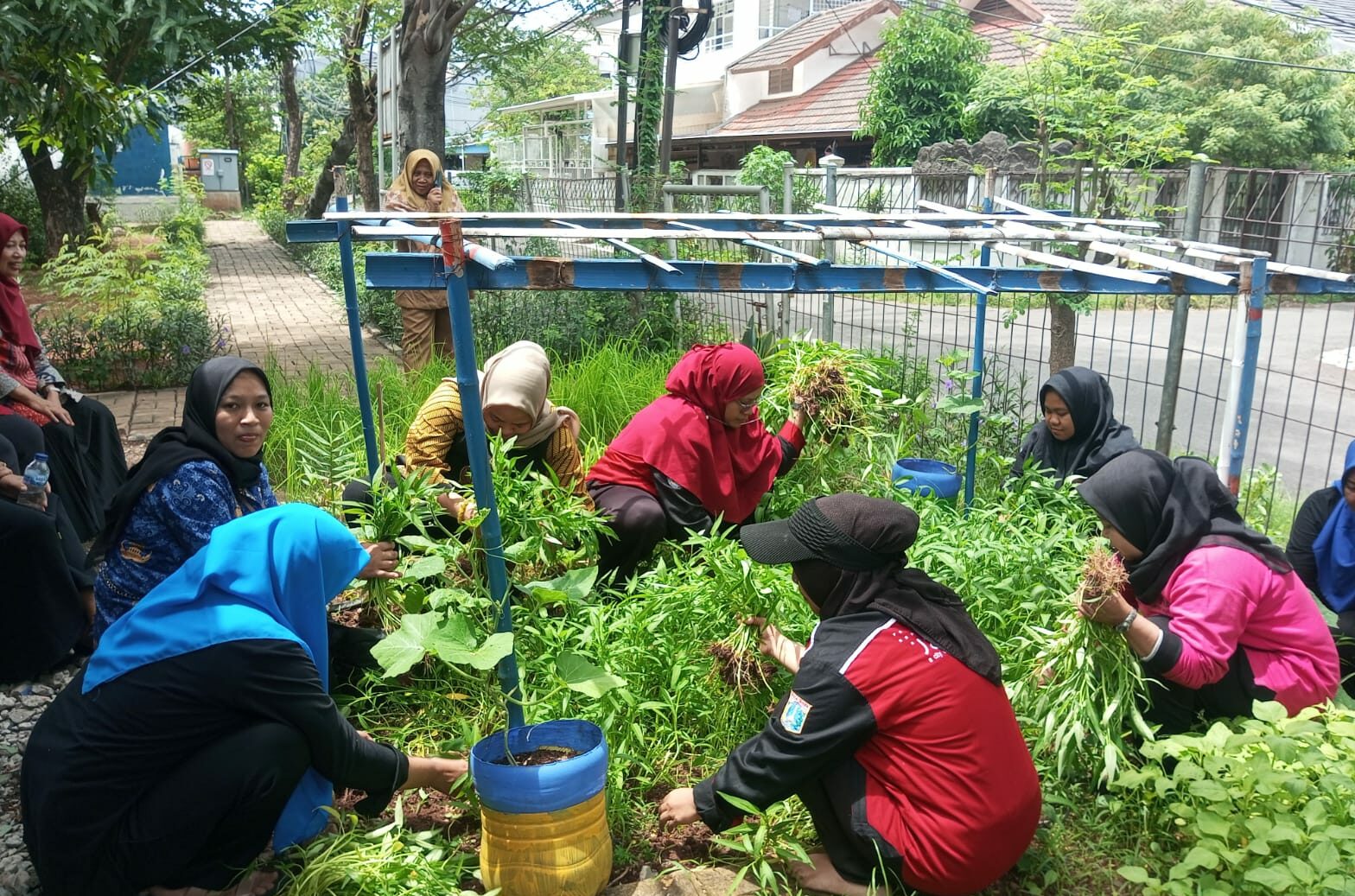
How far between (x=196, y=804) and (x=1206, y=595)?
2456 mm

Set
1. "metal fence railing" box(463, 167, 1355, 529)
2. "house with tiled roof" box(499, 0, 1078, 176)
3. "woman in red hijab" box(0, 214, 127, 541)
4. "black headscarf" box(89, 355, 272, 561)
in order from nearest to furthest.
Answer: "black headscarf" box(89, 355, 272, 561)
"woman in red hijab" box(0, 214, 127, 541)
"metal fence railing" box(463, 167, 1355, 529)
"house with tiled roof" box(499, 0, 1078, 176)

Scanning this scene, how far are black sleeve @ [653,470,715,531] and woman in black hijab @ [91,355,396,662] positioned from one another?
1257mm

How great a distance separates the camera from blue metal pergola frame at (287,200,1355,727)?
249 cm

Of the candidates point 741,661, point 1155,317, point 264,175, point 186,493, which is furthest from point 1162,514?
point 264,175

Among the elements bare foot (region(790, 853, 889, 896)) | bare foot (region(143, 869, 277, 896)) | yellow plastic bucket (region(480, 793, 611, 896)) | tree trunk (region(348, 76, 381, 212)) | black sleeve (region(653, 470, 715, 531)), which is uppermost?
tree trunk (region(348, 76, 381, 212))

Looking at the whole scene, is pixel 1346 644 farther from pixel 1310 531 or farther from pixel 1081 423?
pixel 1081 423

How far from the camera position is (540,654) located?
3.03m

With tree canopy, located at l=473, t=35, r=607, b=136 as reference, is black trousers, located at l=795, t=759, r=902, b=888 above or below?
below

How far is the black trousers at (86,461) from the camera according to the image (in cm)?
454

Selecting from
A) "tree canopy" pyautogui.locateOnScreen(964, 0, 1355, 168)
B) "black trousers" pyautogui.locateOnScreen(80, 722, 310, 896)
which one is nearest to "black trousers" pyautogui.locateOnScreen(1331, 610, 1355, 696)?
"black trousers" pyautogui.locateOnScreen(80, 722, 310, 896)

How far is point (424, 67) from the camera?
9.50 metres

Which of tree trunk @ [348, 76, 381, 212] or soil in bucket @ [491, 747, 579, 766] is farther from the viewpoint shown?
tree trunk @ [348, 76, 381, 212]

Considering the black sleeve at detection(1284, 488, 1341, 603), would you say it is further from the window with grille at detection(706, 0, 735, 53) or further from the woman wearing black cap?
the window with grille at detection(706, 0, 735, 53)

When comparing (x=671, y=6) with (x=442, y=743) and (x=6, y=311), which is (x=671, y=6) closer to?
(x=6, y=311)
